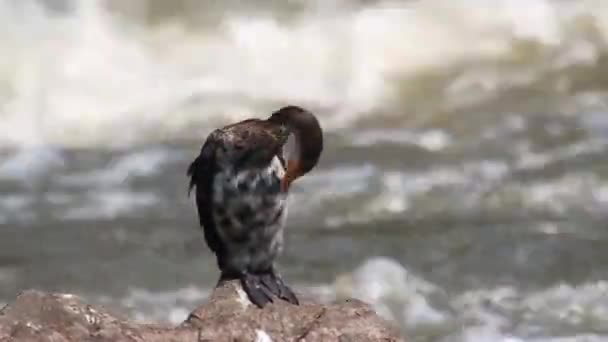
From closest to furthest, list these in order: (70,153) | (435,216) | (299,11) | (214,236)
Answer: (214,236) < (435,216) < (70,153) < (299,11)

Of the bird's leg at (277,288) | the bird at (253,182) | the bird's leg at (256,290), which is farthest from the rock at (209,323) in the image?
the bird at (253,182)

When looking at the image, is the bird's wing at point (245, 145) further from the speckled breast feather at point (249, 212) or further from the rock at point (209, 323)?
the rock at point (209, 323)

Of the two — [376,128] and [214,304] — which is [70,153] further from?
[214,304]

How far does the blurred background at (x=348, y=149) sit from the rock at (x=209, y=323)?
8.46ft

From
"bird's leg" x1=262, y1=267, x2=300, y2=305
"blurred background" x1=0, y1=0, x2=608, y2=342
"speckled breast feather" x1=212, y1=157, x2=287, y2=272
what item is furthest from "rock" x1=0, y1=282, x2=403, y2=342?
"blurred background" x1=0, y1=0, x2=608, y2=342

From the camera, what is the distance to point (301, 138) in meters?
4.34

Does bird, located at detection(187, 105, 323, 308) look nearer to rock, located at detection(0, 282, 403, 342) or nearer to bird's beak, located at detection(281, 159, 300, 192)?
bird's beak, located at detection(281, 159, 300, 192)

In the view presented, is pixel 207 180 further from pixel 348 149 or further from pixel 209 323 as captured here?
pixel 348 149

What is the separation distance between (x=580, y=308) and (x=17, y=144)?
4.84 metres

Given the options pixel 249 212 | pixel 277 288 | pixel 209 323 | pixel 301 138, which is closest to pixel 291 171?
pixel 301 138

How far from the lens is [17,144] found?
409 inches

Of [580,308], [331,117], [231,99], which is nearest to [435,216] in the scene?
[580,308]

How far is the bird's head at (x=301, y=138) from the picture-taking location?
14.2 ft

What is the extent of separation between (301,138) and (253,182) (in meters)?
0.21
